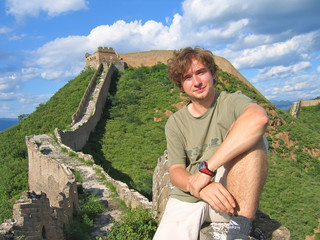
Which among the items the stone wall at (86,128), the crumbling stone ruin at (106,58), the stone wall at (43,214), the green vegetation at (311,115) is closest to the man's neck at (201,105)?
the stone wall at (43,214)

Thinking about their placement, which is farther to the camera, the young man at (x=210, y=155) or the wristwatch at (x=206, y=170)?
the wristwatch at (x=206, y=170)

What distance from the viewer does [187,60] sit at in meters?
2.76

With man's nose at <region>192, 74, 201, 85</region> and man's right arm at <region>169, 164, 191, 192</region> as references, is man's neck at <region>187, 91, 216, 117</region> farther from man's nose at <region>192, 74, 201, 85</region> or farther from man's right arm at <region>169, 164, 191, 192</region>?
man's right arm at <region>169, 164, 191, 192</region>

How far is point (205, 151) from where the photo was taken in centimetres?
→ 266

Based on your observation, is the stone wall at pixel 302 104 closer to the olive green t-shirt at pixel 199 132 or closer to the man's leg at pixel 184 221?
the olive green t-shirt at pixel 199 132

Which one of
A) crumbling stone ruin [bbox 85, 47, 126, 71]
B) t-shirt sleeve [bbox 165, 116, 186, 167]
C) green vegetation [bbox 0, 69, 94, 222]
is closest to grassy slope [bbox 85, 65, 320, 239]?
crumbling stone ruin [bbox 85, 47, 126, 71]

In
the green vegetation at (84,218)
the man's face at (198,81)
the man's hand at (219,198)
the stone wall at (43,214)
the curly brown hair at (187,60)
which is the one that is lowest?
the green vegetation at (84,218)

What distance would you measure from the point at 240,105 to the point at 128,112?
21.4 m

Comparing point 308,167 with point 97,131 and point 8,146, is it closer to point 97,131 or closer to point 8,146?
point 97,131

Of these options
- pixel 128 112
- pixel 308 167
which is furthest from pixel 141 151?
pixel 308 167

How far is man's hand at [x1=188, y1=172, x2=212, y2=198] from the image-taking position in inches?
90.4

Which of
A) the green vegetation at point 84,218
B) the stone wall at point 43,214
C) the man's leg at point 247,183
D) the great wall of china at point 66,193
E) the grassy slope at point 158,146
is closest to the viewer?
the man's leg at point 247,183

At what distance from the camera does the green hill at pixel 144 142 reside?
13758mm

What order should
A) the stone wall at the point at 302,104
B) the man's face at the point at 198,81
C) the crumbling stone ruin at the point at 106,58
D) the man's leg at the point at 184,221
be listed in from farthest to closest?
the stone wall at the point at 302,104
the crumbling stone ruin at the point at 106,58
the man's face at the point at 198,81
the man's leg at the point at 184,221
